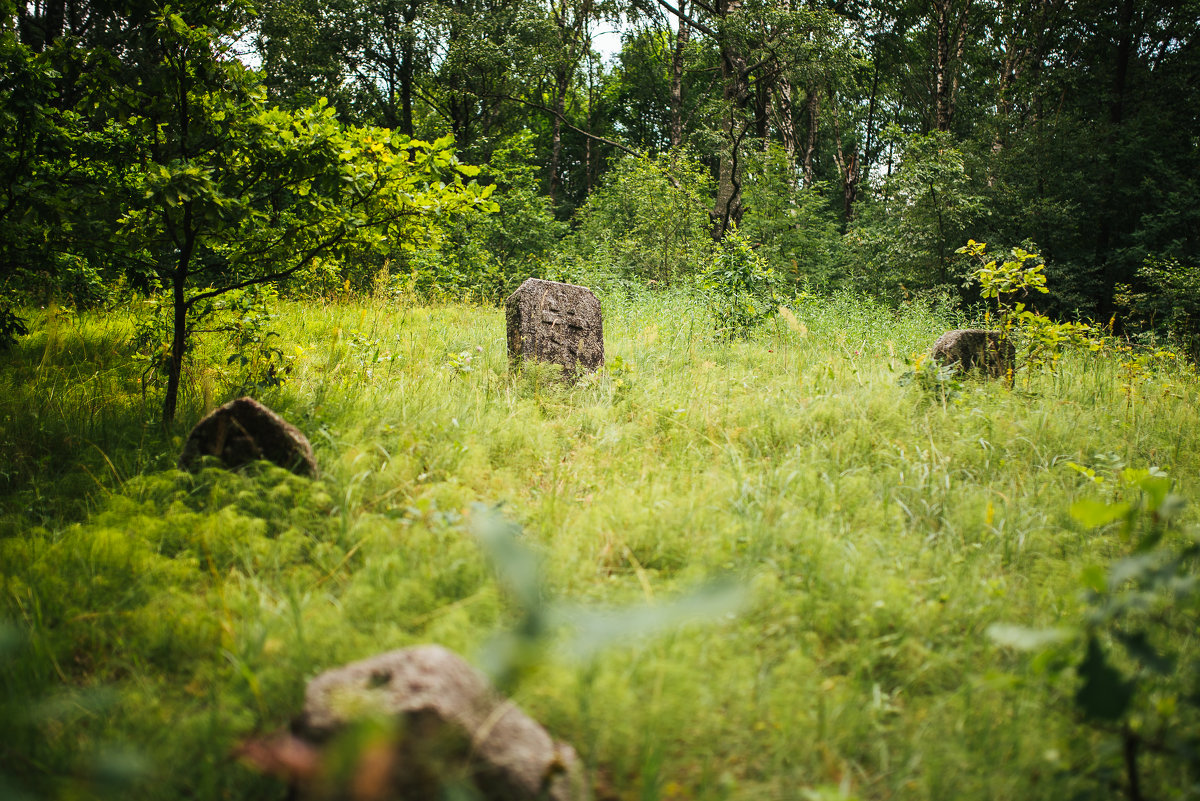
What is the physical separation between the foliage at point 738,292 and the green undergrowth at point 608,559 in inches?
81.1

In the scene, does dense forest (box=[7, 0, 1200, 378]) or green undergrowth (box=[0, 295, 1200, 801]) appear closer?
green undergrowth (box=[0, 295, 1200, 801])

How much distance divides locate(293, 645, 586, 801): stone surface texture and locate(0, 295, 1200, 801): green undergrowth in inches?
8.0

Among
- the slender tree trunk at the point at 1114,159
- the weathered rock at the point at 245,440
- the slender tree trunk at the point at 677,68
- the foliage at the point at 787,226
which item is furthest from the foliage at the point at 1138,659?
the slender tree trunk at the point at 677,68

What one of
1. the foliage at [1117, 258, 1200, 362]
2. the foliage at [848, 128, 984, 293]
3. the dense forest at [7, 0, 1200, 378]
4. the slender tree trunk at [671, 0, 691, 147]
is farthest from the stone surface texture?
the slender tree trunk at [671, 0, 691, 147]

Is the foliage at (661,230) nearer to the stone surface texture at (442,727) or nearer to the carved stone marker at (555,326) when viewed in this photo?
the carved stone marker at (555,326)

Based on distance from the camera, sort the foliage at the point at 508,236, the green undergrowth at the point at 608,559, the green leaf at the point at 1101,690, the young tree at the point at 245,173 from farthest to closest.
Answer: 1. the foliage at the point at 508,236
2. the young tree at the point at 245,173
3. the green undergrowth at the point at 608,559
4. the green leaf at the point at 1101,690

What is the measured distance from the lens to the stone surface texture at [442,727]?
52.1 inches

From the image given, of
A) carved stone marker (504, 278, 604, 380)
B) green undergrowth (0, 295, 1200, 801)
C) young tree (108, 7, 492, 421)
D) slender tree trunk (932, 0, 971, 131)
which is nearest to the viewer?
green undergrowth (0, 295, 1200, 801)

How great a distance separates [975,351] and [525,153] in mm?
15409

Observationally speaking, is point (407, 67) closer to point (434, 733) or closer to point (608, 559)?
point (608, 559)

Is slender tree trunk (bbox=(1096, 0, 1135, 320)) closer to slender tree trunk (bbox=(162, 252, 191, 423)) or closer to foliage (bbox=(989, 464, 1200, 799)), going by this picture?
foliage (bbox=(989, 464, 1200, 799))

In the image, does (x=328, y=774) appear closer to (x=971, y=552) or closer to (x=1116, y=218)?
(x=971, y=552)

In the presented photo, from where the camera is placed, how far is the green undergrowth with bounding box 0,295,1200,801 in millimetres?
1676

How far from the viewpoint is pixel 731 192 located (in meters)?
11.8
